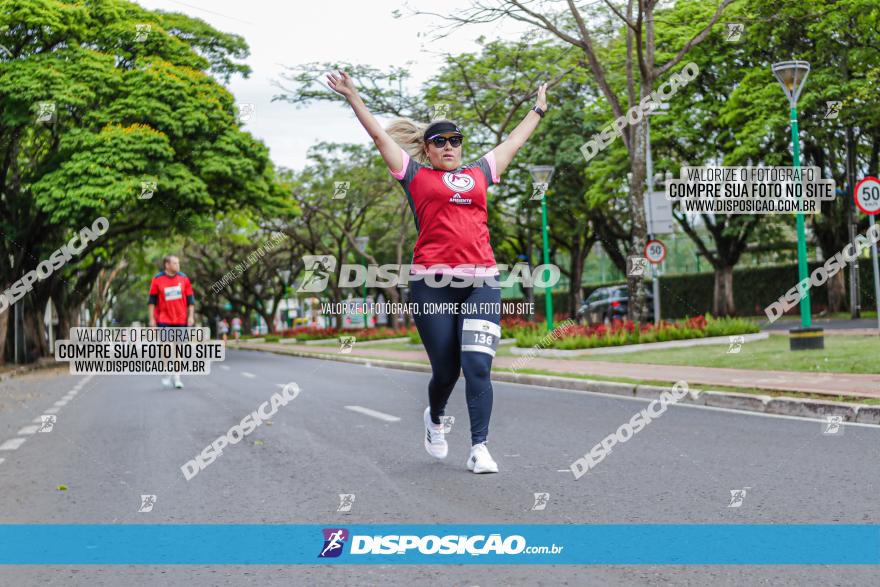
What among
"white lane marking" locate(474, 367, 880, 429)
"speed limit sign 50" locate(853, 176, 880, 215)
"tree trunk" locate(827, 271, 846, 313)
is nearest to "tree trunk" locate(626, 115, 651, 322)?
"speed limit sign 50" locate(853, 176, 880, 215)

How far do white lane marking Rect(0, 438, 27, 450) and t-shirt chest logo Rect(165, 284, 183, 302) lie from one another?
4210 millimetres

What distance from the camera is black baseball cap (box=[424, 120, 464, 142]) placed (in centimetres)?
529

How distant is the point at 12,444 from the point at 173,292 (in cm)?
464

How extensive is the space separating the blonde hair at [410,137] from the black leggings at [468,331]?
2.81ft

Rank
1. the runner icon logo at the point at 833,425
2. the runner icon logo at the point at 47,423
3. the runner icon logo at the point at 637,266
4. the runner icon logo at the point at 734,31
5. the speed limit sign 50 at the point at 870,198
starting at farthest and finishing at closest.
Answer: the runner icon logo at the point at 637,266, the runner icon logo at the point at 734,31, the speed limit sign 50 at the point at 870,198, the runner icon logo at the point at 47,423, the runner icon logo at the point at 833,425

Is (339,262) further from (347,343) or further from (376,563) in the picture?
(376,563)

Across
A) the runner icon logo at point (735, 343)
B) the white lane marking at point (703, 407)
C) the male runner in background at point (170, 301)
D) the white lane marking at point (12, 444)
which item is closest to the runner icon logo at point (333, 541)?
the white lane marking at point (12, 444)

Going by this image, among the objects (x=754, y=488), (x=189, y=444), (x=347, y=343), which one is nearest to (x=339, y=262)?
(x=347, y=343)

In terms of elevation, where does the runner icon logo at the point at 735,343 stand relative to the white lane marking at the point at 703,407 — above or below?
above

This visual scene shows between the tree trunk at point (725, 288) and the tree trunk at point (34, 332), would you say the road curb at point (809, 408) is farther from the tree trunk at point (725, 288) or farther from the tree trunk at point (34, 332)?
the tree trunk at point (34, 332)

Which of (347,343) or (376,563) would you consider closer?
Answer: (376,563)

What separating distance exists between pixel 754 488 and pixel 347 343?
1047 inches

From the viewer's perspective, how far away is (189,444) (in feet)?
25.3

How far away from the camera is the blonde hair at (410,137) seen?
5.63m
